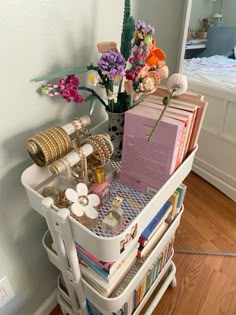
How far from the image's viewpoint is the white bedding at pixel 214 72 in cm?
173

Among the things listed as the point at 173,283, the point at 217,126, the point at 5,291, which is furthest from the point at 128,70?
the point at 217,126

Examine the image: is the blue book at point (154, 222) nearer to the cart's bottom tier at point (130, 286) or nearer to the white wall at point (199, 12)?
the cart's bottom tier at point (130, 286)

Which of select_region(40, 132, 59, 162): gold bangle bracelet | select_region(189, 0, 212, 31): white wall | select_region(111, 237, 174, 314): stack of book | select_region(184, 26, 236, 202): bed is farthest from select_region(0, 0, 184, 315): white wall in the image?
select_region(189, 0, 212, 31): white wall

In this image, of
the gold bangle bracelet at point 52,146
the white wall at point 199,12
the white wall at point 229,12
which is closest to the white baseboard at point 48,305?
the gold bangle bracelet at point 52,146

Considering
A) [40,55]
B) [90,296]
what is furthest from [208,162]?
[40,55]

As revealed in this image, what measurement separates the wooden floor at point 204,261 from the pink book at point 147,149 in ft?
2.48

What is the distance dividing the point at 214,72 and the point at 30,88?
172cm

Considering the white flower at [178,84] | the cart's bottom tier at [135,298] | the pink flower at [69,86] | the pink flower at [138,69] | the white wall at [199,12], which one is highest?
the white wall at [199,12]

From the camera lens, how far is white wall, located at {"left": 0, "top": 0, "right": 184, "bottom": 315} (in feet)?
2.00

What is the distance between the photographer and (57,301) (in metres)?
1.12

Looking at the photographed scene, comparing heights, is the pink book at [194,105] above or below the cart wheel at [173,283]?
above

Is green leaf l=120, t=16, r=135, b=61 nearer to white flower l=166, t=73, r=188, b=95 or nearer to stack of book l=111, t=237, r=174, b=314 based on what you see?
white flower l=166, t=73, r=188, b=95

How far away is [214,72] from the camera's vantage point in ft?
6.46

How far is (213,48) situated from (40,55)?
247cm
